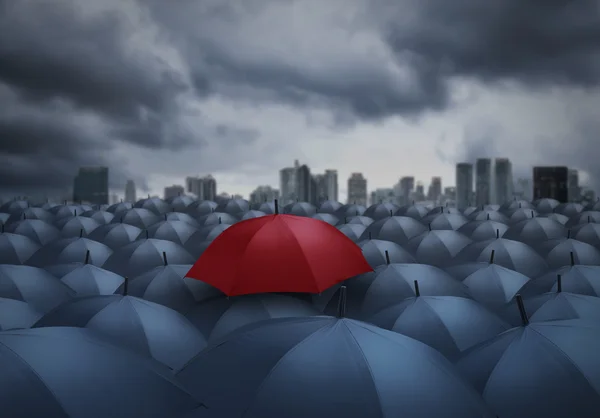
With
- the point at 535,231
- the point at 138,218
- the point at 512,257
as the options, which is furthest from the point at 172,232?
the point at 535,231

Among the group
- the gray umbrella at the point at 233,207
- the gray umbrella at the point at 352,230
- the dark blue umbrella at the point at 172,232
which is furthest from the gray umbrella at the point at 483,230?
the gray umbrella at the point at 233,207

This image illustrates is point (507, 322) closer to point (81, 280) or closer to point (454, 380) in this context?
point (454, 380)

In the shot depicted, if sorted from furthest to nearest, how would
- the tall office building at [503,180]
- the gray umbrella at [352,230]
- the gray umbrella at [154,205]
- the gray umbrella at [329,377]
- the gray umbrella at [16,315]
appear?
the tall office building at [503,180] < the gray umbrella at [154,205] < the gray umbrella at [352,230] < the gray umbrella at [16,315] < the gray umbrella at [329,377]

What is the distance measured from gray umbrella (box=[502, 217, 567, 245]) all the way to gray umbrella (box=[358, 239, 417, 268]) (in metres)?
6.29

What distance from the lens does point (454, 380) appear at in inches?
172

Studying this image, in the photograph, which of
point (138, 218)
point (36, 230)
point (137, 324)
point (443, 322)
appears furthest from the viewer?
point (138, 218)

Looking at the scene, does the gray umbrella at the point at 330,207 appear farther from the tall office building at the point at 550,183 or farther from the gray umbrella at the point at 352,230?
the tall office building at the point at 550,183

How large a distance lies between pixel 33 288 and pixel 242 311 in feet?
12.8

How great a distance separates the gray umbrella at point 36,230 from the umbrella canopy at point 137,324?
12933 millimetres

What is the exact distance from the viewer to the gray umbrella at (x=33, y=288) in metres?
9.55

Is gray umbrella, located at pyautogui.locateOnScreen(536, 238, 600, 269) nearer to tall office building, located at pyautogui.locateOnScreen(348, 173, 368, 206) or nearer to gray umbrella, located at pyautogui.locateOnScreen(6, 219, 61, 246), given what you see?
gray umbrella, located at pyautogui.locateOnScreen(6, 219, 61, 246)

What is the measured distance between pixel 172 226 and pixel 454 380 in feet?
49.6

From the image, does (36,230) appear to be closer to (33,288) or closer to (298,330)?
(33,288)

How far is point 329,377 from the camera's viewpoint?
13.6ft
